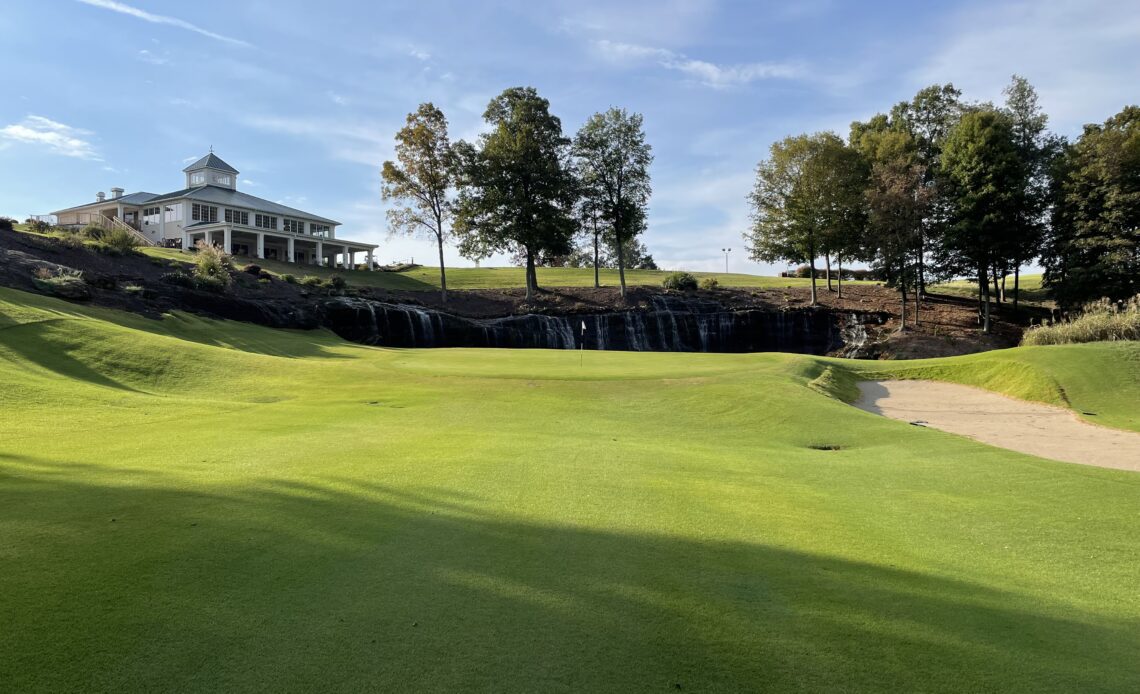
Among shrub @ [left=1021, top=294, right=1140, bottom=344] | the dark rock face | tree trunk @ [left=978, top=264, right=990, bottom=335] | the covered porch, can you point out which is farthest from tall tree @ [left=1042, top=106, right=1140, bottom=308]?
the covered porch

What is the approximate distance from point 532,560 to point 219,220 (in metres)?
62.3

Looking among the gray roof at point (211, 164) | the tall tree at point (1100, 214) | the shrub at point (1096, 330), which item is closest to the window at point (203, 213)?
the gray roof at point (211, 164)

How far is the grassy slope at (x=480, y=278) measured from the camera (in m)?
49.9

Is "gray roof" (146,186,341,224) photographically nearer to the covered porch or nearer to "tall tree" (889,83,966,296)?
the covered porch

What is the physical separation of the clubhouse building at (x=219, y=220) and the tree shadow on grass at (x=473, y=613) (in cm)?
5416

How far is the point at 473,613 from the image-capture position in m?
3.88

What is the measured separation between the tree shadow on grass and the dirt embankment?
881 inches

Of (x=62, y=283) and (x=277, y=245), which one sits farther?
(x=277, y=245)

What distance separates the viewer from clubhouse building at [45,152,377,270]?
54781mm

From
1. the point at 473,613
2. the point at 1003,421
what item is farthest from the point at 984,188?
the point at 473,613

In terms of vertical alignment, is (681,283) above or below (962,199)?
below

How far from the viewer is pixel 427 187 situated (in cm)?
4562

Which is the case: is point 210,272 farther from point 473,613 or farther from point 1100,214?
point 1100,214

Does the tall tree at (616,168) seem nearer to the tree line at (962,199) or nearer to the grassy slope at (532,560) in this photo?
the tree line at (962,199)
